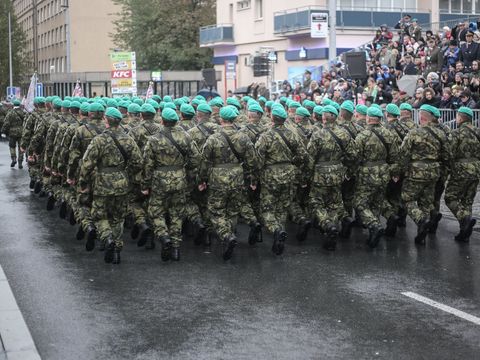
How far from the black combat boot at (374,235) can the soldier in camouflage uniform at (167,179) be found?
254 centimetres

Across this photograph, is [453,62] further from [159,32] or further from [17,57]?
[17,57]

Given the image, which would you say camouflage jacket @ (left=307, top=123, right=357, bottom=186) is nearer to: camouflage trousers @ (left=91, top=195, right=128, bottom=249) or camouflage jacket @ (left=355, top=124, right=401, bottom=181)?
camouflage jacket @ (left=355, top=124, right=401, bottom=181)

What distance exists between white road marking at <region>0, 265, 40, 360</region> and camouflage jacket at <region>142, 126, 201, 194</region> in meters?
2.58

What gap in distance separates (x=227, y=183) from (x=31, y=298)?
10.1ft

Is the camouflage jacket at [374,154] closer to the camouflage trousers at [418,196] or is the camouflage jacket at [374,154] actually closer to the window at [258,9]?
the camouflage trousers at [418,196]

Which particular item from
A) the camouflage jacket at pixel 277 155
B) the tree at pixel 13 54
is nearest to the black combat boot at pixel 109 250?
the camouflage jacket at pixel 277 155

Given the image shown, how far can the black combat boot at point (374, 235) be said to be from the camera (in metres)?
11.5

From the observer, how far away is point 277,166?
11391 millimetres

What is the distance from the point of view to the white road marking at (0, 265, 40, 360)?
6.81 meters

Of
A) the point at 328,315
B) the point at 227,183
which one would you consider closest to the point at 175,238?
the point at 227,183

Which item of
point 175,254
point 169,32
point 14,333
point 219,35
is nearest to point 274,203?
point 175,254

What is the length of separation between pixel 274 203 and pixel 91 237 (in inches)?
94.7

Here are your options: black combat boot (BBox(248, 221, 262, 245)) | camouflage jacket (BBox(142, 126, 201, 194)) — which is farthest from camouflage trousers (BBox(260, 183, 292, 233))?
camouflage jacket (BBox(142, 126, 201, 194))

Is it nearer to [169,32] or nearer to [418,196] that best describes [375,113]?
[418,196]
